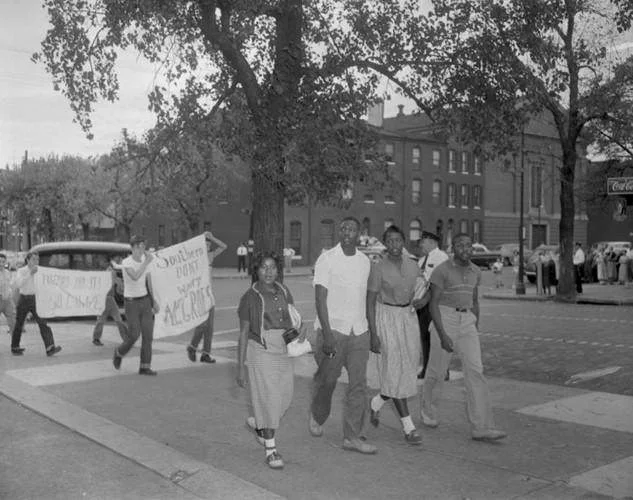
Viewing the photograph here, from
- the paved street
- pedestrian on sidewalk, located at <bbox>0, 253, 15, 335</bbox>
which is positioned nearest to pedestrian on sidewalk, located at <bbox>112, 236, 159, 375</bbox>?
the paved street

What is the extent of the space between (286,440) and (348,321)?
129 centimetres

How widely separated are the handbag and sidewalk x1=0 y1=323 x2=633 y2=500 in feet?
2.96

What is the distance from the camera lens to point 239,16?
12.3 m

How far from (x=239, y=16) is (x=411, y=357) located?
7.30m

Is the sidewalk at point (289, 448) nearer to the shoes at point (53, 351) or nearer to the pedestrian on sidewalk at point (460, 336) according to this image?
the pedestrian on sidewalk at point (460, 336)

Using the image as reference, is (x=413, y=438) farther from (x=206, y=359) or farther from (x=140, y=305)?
(x=206, y=359)

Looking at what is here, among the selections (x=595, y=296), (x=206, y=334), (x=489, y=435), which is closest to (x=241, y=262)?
(x=595, y=296)

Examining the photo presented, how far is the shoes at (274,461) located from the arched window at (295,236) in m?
49.8

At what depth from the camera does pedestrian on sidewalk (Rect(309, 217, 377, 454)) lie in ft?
22.0

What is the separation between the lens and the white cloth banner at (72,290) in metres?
14.9

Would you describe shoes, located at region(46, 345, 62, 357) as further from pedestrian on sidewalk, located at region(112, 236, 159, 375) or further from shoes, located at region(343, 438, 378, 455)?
shoes, located at region(343, 438, 378, 455)

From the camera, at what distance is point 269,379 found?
6270 mm

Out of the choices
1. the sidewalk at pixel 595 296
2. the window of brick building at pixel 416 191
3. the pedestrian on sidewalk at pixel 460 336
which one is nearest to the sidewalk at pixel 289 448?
the pedestrian on sidewalk at pixel 460 336

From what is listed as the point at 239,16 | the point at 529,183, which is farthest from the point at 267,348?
the point at 529,183
